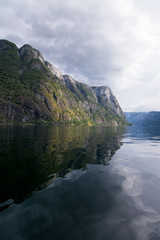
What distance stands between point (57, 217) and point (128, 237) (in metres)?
2.89

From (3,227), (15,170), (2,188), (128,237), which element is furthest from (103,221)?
(15,170)

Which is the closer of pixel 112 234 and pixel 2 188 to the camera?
pixel 112 234

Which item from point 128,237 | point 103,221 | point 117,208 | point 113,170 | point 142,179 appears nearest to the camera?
point 128,237

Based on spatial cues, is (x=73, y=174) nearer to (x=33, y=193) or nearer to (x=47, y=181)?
(x=47, y=181)

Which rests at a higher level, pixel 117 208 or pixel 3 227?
pixel 3 227

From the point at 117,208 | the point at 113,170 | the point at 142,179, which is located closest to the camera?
the point at 117,208

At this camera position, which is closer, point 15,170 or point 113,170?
point 15,170

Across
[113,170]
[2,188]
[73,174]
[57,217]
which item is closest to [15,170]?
[2,188]

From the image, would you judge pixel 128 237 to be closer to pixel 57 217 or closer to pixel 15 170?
pixel 57 217

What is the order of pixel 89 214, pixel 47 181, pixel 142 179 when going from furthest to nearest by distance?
pixel 142 179 < pixel 47 181 < pixel 89 214

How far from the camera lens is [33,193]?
6898mm

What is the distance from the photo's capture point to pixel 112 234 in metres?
4.45

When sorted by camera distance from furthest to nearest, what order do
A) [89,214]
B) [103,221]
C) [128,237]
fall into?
[89,214] < [103,221] < [128,237]

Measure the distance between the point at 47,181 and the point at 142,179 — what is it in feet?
24.8
